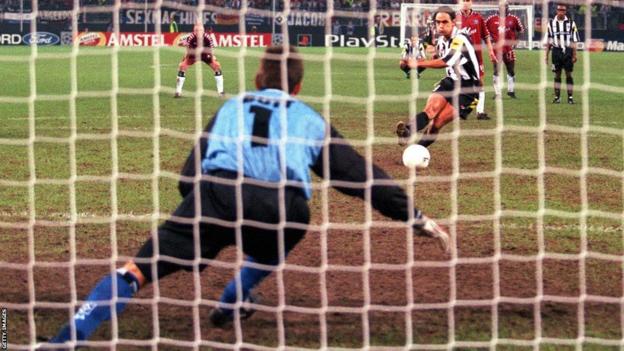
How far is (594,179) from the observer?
36.3 ft

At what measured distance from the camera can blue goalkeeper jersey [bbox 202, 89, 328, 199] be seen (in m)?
5.40

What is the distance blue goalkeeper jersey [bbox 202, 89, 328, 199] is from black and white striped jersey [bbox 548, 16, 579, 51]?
15.2 meters

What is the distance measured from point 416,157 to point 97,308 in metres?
6.27

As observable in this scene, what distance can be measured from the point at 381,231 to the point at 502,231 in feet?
2.99

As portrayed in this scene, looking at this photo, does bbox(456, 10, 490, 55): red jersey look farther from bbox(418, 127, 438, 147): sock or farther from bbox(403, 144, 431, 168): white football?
bbox(403, 144, 431, 168): white football

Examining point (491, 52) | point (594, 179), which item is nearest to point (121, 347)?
point (594, 179)

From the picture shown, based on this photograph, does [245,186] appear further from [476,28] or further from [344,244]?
[476,28]

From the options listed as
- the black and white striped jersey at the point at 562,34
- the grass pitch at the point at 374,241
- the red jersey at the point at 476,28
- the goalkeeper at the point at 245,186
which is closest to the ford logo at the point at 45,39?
the black and white striped jersey at the point at 562,34

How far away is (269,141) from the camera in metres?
5.38

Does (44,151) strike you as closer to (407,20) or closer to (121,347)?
(121,347)

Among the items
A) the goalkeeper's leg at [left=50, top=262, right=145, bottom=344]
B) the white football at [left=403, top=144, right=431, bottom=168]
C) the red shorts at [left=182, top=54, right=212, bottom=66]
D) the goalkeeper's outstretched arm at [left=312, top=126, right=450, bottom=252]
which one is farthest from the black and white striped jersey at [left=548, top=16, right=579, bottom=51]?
the goalkeeper's leg at [left=50, top=262, right=145, bottom=344]

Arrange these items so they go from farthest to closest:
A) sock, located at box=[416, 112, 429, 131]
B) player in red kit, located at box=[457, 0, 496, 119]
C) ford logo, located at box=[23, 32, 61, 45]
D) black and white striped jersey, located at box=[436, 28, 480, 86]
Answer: ford logo, located at box=[23, 32, 61, 45]
player in red kit, located at box=[457, 0, 496, 119]
black and white striped jersey, located at box=[436, 28, 480, 86]
sock, located at box=[416, 112, 429, 131]

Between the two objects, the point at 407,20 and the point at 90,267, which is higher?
the point at 407,20

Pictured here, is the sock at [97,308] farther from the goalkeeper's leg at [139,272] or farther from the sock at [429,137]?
the sock at [429,137]
